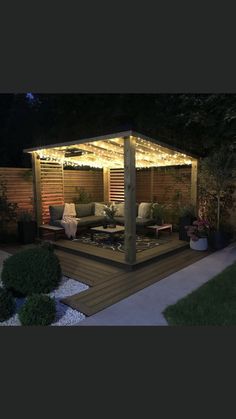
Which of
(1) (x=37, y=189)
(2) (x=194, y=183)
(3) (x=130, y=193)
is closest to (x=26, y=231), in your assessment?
(1) (x=37, y=189)

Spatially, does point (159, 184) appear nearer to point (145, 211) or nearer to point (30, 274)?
point (145, 211)

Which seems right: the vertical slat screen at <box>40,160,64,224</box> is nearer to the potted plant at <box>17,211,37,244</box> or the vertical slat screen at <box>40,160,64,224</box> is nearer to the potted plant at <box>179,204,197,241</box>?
the potted plant at <box>17,211,37,244</box>

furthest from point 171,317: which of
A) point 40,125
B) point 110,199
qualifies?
point 40,125

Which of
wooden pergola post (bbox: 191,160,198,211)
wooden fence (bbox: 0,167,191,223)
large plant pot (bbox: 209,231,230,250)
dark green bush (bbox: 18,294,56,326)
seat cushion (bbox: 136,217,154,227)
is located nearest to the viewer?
dark green bush (bbox: 18,294,56,326)

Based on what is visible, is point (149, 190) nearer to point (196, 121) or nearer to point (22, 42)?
point (196, 121)

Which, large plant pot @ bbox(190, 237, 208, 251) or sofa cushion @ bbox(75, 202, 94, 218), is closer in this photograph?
large plant pot @ bbox(190, 237, 208, 251)

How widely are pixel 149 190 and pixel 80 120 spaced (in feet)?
15.0

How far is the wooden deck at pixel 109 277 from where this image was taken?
3723mm

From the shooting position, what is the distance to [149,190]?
945 cm

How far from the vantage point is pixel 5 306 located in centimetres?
321

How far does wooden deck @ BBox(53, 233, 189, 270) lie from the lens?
212 inches

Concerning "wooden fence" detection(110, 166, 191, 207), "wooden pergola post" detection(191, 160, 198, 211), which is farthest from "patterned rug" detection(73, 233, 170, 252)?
"wooden fence" detection(110, 166, 191, 207)

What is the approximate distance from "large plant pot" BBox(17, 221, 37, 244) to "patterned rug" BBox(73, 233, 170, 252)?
3.98 feet

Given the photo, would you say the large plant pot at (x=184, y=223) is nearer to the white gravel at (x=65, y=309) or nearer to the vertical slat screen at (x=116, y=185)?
the vertical slat screen at (x=116, y=185)
